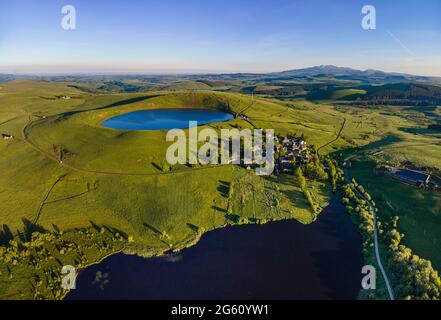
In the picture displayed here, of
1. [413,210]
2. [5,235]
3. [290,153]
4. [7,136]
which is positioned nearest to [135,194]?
[5,235]

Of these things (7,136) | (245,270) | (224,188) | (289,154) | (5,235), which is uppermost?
(7,136)

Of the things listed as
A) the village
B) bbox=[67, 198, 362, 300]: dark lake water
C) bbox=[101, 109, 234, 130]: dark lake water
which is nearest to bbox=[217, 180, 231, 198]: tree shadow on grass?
the village

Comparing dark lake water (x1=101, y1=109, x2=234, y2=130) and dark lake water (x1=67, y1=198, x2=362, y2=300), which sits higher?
dark lake water (x1=101, y1=109, x2=234, y2=130)

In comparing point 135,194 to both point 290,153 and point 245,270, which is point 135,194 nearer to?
point 245,270

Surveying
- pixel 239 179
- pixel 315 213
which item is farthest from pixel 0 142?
pixel 315 213

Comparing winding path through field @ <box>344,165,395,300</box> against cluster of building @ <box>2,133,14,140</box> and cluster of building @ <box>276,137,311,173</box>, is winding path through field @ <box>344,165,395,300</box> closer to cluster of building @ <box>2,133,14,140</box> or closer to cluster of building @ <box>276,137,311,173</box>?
cluster of building @ <box>276,137,311,173</box>

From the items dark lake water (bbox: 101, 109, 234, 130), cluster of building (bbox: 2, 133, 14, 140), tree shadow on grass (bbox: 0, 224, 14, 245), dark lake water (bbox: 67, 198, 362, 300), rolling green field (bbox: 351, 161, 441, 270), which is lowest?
dark lake water (bbox: 67, 198, 362, 300)

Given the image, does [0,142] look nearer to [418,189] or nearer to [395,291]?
[395,291]
